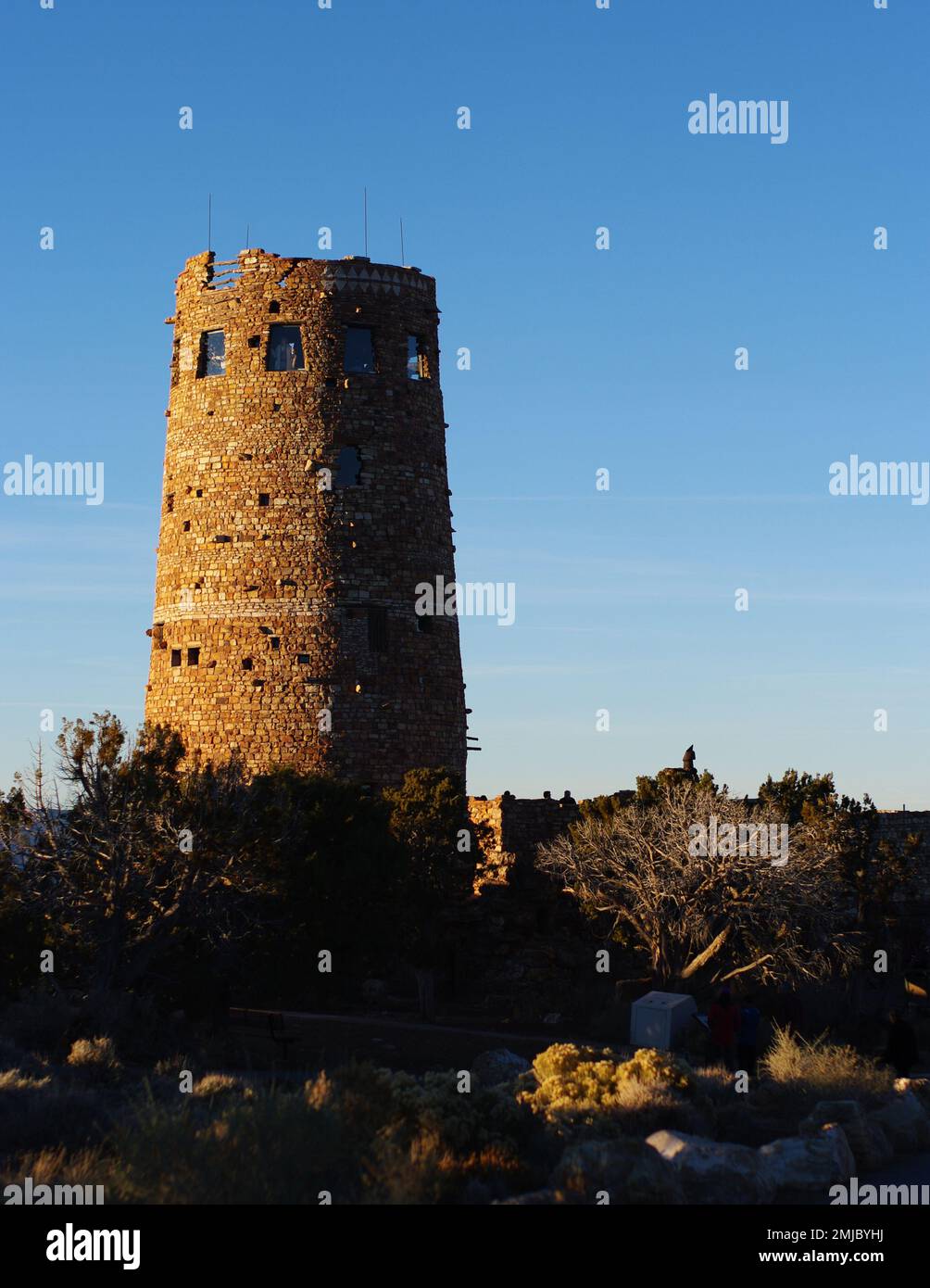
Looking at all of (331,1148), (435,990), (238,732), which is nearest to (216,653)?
(238,732)

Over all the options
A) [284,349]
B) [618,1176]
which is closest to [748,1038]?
[618,1176]

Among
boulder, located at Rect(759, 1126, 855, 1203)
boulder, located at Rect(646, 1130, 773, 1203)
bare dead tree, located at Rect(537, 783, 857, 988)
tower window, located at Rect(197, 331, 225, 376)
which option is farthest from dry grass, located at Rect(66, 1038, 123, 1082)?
tower window, located at Rect(197, 331, 225, 376)

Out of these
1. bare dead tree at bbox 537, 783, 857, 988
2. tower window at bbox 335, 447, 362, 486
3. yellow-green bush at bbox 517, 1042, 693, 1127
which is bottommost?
yellow-green bush at bbox 517, 1042, 693, 1127

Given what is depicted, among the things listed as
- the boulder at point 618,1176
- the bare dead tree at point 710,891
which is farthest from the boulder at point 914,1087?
the bare dead tree at point 710,891

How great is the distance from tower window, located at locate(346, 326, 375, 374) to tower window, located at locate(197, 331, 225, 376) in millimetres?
3523

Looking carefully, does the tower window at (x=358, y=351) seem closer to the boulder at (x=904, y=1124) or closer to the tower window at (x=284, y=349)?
the tower window at (x=284, y=349)

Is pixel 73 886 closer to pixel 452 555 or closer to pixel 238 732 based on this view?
pixel 238 732

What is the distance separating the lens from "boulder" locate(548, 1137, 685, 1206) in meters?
17.5

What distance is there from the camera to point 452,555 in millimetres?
47656

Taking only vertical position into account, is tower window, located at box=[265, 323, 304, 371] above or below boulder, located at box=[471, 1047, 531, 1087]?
above

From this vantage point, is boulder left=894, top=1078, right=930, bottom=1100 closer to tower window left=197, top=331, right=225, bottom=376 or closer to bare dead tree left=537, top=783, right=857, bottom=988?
bare dead tree left=537, top=783, right=857, bottom=988

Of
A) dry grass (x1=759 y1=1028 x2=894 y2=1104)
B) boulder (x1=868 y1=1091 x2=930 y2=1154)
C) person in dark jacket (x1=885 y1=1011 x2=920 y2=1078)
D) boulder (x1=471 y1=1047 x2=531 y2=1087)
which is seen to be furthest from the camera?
boulder (x1=471 y1=1047 x2=531 y2=1087)

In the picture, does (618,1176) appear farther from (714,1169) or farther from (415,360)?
(415,360)
